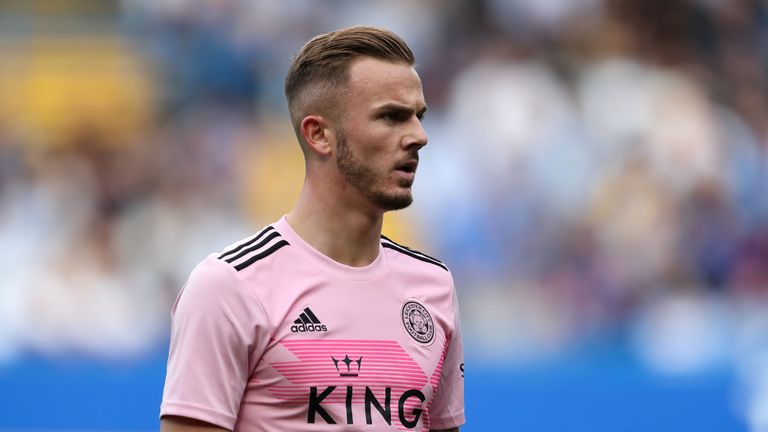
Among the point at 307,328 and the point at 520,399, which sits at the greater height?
the point at 520,399

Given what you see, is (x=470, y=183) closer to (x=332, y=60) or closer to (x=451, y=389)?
(x=451, y=389)

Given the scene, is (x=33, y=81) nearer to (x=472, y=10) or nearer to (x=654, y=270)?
(x=472, y=10)

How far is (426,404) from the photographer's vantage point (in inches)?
117

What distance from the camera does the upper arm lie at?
2705 mm

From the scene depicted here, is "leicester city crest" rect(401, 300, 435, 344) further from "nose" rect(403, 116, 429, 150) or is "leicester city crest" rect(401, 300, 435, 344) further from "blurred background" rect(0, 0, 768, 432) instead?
"blurred background" rect(0, 0, 768, 432)

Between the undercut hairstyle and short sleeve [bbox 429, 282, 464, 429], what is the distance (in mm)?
641

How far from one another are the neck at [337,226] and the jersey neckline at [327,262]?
15 mm

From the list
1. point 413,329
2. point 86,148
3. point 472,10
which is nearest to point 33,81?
point 86,148

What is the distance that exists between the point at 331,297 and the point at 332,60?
1.85 feet

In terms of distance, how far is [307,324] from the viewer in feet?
9.25

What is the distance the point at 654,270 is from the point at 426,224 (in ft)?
5.32

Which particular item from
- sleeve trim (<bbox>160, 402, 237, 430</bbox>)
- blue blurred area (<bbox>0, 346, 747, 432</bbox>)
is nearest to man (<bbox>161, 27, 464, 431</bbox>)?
sleeve trim (<bbox>160, 402, 237, 430</bbox>)

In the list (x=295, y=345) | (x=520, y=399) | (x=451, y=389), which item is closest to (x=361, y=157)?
(x=295, y=345)

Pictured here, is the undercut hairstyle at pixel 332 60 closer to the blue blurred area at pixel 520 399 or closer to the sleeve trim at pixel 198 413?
the sleeve trim at pixel 198 413
